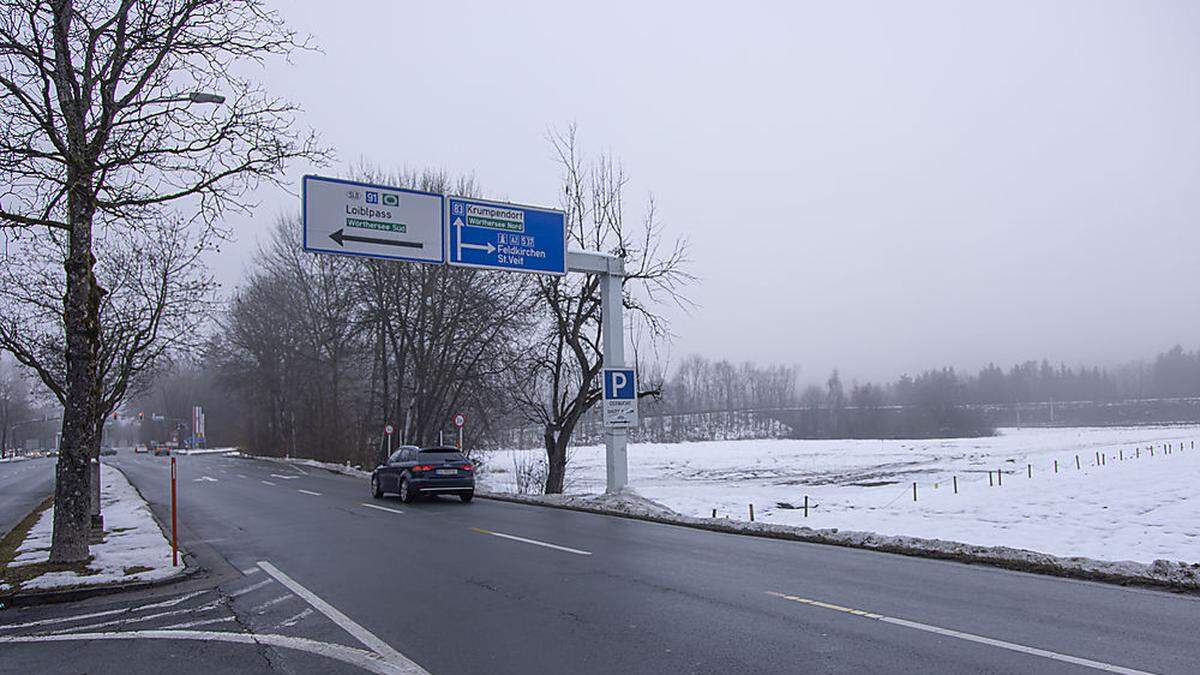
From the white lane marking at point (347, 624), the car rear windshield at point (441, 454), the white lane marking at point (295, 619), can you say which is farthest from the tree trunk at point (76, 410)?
the car rear windshield at point (441, 454)

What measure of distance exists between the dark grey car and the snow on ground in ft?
20.2

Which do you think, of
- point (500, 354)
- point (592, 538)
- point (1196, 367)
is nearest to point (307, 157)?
point (592, 538)

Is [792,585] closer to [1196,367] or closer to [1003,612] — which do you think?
[1003,612]

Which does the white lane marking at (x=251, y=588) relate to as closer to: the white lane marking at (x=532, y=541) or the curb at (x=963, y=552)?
the white lane marking at (x=532, y=541)

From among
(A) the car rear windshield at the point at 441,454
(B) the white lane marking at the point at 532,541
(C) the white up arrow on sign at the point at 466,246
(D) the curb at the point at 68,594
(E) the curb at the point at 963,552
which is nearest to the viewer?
(E) the curb at the point at 963,552

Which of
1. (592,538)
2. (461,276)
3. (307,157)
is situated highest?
(461,276)

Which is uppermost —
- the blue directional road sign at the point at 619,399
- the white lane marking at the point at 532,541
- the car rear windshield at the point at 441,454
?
the blue directional road sign at the point at 619,399

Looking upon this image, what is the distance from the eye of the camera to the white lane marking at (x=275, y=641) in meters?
5.85

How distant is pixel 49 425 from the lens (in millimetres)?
149125

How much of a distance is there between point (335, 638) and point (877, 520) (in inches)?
888

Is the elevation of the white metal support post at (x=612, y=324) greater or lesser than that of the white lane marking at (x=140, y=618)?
greater

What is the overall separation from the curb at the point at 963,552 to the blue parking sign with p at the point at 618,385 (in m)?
4.17

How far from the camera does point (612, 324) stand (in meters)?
20.9

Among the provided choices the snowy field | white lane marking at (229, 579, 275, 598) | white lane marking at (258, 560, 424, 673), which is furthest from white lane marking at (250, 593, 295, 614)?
the snowy field
